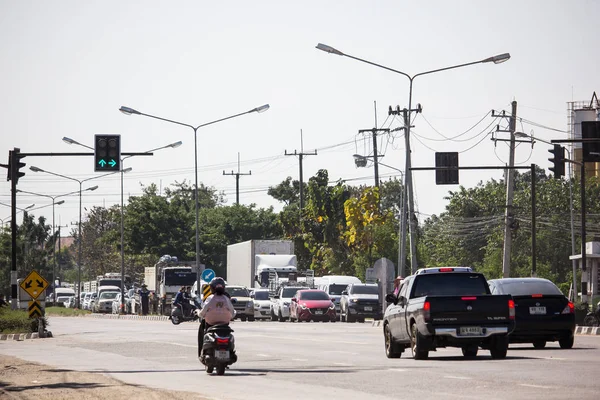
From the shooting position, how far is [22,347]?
113 ft

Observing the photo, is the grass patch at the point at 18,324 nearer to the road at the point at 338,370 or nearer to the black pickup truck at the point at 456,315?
the road at the point at 338,370

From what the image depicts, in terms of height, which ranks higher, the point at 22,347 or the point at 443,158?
the point at 443,158

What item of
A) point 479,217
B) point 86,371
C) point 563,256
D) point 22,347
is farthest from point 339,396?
point 479,217

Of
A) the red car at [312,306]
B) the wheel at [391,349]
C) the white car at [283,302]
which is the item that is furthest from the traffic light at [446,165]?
the wheel at [391,349]

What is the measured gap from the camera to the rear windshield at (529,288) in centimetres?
2703

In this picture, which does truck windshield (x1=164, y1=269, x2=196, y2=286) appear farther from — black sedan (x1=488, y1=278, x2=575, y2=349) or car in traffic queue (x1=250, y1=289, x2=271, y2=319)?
black sedan (x1=488, y1=278, x2=575, y2=349)

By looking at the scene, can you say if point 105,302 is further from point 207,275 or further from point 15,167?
point 15,167

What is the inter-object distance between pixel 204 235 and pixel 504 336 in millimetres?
89513

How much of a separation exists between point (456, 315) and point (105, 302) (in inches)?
2817

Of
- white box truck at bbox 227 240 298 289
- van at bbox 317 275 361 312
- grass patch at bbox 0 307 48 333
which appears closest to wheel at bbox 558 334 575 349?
grass patch at bbox 0 307 48 333

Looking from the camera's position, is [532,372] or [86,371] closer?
[532,372]

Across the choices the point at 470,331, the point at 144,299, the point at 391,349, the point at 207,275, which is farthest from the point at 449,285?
the point at 144,299

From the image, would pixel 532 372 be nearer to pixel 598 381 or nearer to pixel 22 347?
pixel 598 381

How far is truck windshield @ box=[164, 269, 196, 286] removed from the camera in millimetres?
75938
